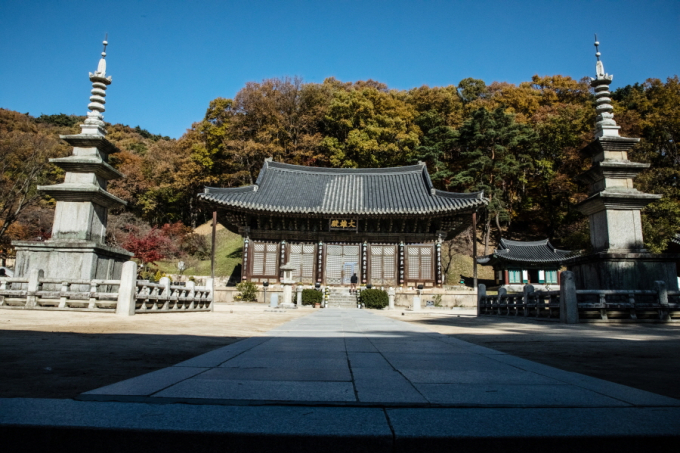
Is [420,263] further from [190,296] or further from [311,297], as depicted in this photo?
[190,296]

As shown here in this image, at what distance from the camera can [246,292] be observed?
80.4ft

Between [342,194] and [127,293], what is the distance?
20175 millimetres

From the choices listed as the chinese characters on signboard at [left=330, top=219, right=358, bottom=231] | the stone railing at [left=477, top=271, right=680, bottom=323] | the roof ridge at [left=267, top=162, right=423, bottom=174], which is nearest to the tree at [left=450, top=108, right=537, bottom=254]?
the roof ridge at [left=267, top=162, right=423, bottom=174]

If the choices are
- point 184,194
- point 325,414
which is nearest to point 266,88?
point 184,194

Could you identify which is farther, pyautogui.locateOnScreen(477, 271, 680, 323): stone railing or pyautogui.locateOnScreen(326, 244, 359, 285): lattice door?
pyautogui.locateOnScreen(326, 244, 359, 285): lattice door

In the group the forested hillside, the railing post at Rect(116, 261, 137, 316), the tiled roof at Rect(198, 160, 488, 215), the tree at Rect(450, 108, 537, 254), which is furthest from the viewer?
the tree at Rect(450, 108, 537, 254)

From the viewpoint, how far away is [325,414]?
191 centimetres

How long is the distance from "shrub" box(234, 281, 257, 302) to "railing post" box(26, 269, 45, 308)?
45.6ft

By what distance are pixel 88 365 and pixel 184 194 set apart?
44.2 m

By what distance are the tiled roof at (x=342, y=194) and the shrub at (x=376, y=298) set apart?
5.11m

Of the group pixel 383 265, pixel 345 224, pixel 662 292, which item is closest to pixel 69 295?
pixel 662 292

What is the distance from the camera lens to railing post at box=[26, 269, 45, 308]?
1079cm

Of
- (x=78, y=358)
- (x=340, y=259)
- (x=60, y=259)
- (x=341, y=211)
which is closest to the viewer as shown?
(x=78, y=358)

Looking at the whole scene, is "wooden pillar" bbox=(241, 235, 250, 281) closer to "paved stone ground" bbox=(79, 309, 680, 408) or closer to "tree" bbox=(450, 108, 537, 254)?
"tree" bbox=(450, 108, 537, 254)
